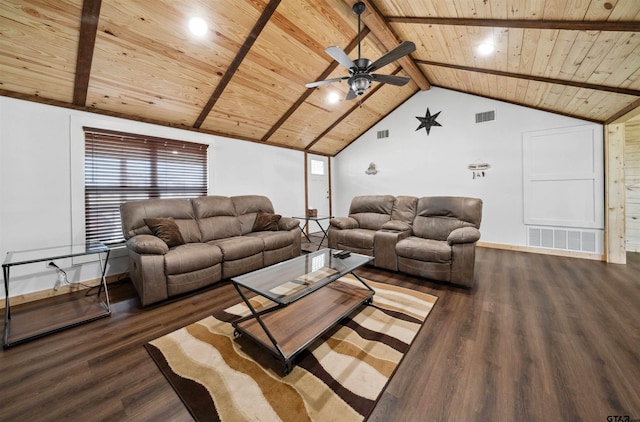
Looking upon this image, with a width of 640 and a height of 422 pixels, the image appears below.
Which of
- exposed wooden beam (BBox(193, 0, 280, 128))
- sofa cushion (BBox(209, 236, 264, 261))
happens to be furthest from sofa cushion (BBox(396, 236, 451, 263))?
exposed wooden beam (BBox(193, 0, 280, 128))

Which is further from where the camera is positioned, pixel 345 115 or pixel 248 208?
pixel 345 115

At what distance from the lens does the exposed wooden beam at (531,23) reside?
1.91m

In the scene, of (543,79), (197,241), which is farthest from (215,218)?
(543,79)

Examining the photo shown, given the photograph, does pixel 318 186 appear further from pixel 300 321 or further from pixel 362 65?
pixel 300 321

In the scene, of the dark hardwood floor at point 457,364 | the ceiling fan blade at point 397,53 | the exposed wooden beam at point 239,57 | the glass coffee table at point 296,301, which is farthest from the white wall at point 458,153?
the exposed wooden beam at point 239,57

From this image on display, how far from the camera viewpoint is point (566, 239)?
396 cm

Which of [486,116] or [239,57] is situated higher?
[239,57]

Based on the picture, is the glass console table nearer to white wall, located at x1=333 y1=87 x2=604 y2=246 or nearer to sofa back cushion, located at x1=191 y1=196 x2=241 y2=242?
sofa back cushion, located at x1=191 y1=196 x2=241 y2=242

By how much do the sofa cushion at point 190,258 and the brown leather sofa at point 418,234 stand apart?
1839mm

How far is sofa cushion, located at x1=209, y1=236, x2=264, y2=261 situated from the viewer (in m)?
2.98

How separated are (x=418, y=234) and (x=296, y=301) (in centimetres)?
238

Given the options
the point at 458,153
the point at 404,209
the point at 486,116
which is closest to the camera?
the point at 404,209

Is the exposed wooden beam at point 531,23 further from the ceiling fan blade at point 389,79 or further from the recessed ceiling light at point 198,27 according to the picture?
the recessed ceiling light at point 198,27

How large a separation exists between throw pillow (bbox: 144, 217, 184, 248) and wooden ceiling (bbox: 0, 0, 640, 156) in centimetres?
161
